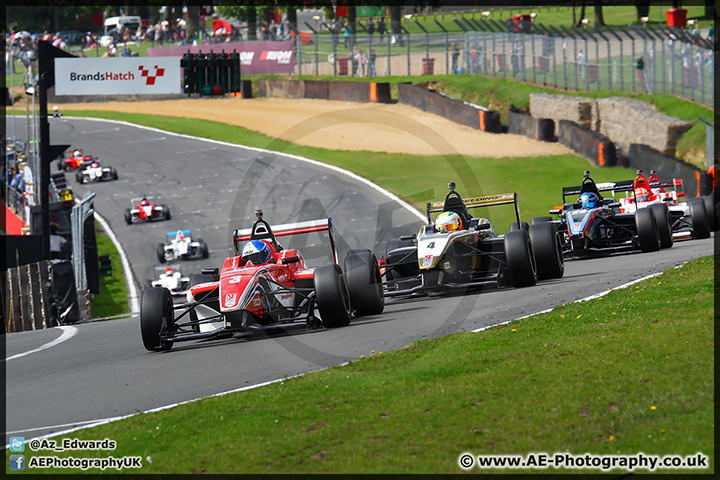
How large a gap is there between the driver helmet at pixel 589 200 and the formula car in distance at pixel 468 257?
3783 millimetres

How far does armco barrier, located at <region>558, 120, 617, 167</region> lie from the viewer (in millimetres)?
35594

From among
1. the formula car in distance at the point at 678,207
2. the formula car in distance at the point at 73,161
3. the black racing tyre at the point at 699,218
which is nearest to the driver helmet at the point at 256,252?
the formula car in distance at the point at 678,207

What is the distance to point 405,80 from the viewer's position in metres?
54.9

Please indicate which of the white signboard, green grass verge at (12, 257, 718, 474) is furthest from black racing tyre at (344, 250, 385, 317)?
the white signboard

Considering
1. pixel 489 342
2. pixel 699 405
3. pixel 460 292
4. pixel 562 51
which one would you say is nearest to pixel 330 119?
pixel 562 51

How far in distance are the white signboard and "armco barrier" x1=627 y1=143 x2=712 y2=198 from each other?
61.3ft

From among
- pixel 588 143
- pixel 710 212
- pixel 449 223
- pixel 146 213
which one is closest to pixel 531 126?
pixel 588 143

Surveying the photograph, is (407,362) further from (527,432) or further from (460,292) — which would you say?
(460,292)

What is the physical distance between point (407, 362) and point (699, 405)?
3732 millimetres

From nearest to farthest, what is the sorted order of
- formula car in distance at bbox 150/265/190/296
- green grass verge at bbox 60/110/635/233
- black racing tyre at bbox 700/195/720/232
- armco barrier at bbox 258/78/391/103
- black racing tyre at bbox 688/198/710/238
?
black racing tyre at bbox 688/198/710/238
black racing tyre at bbox 700/195/720/232
formula car in distance at bbox 150/265/190/296
green grass verge at bbox 60/110/635/233
armco barrier at bbox 258/78/391/103

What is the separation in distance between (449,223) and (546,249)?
1833 mm

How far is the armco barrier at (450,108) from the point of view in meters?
43.9

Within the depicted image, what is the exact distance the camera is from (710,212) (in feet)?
72.4

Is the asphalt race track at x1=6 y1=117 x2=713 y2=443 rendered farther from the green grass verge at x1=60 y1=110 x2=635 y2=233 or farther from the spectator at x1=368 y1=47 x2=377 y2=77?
the spectator at x1=368 y1=47 x2=377 y2=77
